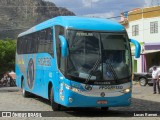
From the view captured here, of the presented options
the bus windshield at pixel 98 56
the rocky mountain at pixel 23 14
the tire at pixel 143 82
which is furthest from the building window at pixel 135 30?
the rocky mountain at pixel 23 14

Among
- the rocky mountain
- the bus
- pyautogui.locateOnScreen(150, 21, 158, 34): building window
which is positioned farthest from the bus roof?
Answer: the rocky mountain

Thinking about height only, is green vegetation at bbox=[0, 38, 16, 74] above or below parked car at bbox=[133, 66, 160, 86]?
above

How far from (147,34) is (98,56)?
32.7 meters

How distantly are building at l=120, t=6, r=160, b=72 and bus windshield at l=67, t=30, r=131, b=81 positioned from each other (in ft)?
99.7

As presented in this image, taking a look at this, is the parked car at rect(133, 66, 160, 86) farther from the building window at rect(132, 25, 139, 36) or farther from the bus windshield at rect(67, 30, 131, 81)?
the bus windshield at rect(67, 30, 131, 81)

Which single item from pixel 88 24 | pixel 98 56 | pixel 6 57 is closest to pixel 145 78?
pixel 6 57

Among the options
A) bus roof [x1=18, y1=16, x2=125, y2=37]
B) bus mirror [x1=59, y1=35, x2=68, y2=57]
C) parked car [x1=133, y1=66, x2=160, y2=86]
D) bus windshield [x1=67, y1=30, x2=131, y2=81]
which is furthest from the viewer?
parked car [x1=133, y1=66, x2=160, y2=86]

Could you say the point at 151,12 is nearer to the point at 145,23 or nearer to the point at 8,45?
the point at 145,23

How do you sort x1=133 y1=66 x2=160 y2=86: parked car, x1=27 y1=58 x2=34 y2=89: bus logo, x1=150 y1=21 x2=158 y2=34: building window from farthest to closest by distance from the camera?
x1=150 y1=21 x2=158 y2=34: building window < x1=133 y1=66 x2=160 y2=86: parked car < x1=27 y1=58 x2=34 y2=89: bus logo

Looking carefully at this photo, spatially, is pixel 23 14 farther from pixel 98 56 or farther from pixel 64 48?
pixel 64 48

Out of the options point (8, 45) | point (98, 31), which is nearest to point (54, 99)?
point (98, 31)

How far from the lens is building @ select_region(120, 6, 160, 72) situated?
44719 millimetres

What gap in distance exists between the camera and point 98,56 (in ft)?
46.0

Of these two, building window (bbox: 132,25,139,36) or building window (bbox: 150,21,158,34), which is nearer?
building window (bbox: 150,21,158,34)
